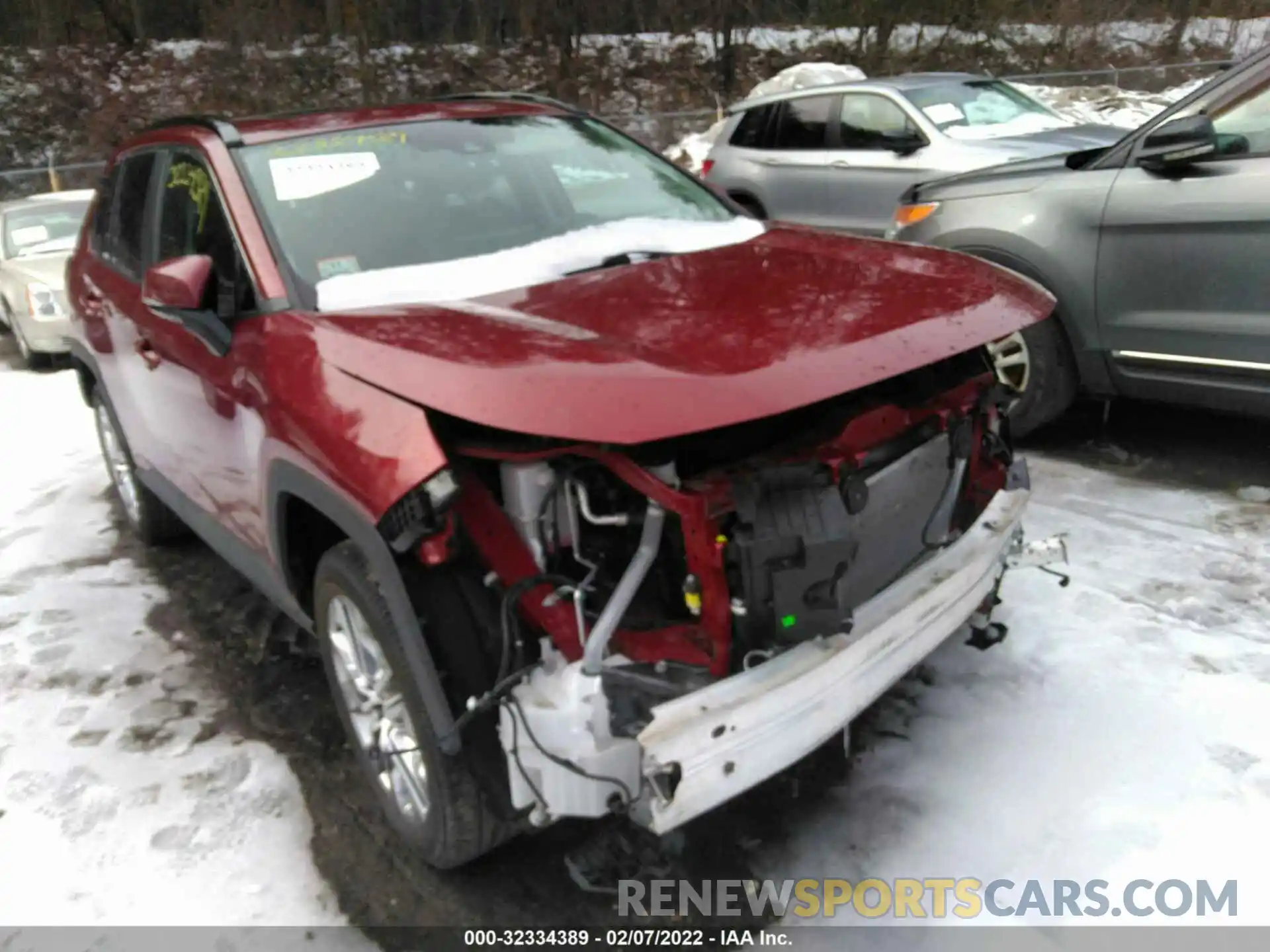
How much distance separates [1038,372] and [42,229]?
32.1 feet

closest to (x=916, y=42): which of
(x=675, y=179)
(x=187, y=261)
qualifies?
(x=675, y=179)

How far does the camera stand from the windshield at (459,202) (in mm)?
2990

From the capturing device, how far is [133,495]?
4.96 metres

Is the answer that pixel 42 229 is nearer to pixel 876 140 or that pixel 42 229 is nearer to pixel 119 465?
pixel 119 465

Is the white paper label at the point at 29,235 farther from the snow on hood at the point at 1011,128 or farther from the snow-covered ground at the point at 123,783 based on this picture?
the snow on hood at the point at 1011,128

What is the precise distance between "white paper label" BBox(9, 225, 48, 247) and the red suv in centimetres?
829

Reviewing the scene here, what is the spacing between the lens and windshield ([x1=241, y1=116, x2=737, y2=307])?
2.99 metres

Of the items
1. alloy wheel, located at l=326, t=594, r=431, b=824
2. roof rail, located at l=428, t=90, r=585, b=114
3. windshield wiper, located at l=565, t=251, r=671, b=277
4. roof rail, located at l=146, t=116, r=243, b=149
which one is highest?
roof rail, located at l=428, t=90, r=585, b=114

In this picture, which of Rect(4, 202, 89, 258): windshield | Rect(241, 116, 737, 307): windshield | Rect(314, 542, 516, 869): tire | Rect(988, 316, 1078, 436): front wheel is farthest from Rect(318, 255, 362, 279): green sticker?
Rect(4, 202, 89, 258): windshield

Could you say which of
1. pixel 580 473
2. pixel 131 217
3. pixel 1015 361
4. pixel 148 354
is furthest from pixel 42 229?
pixel 580 473

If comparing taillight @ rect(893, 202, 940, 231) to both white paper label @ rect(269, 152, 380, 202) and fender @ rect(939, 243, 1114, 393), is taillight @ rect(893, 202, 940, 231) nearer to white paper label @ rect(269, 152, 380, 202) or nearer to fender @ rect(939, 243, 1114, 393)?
fender @ rect(939, 243, 1114, 393)

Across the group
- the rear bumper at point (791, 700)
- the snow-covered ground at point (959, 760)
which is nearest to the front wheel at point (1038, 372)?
the snow-covered ground at point (959, 760)

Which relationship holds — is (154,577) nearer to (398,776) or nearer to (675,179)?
(398,776)

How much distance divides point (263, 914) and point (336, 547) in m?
0.96
